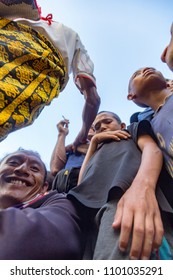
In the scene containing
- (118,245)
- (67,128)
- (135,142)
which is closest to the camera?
(118,245)

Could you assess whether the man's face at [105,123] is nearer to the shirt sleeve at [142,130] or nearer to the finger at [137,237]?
the shirt sleeve at [142,130]

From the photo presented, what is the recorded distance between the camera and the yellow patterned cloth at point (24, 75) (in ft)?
2.92

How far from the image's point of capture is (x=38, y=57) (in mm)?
1012

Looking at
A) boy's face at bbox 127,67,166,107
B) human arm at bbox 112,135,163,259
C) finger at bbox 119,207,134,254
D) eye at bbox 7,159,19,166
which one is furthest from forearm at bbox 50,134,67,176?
finger at bbox 119,207,134,254

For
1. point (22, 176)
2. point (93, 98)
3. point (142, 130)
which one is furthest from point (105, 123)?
point (142, 130)

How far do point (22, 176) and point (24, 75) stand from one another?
929 millimetres

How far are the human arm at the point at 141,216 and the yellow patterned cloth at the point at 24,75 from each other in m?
0.38

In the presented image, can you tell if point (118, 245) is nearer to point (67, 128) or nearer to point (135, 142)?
point (135, 142)

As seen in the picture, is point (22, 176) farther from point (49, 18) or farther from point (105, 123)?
point (49, 18)

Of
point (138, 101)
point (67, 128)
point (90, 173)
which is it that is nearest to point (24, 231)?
point (90, 173)

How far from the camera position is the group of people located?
2.53 feet

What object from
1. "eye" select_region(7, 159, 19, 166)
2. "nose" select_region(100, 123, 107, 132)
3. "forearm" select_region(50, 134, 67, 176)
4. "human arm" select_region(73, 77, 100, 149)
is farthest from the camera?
"forearm" select_region(50, 134, 67, 176)

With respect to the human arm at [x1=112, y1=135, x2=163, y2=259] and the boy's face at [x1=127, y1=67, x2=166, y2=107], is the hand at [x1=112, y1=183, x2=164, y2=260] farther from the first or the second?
the boy's face at [x1=127, y1=67, x2=166, y2=107]

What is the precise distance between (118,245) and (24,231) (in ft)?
0.93
